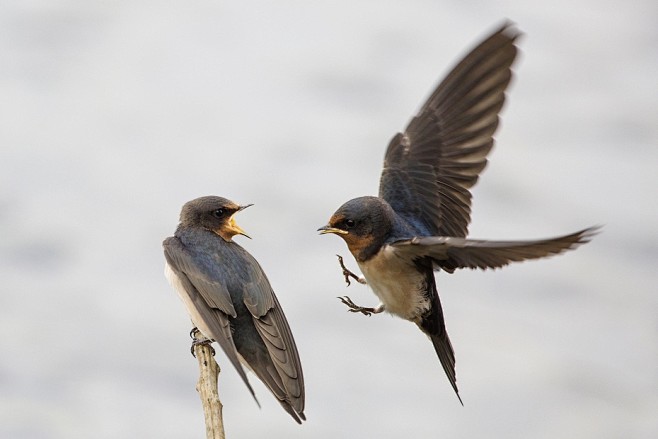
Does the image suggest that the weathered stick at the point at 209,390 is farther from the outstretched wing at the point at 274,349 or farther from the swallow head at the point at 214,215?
the swallow head at the point at 214,215

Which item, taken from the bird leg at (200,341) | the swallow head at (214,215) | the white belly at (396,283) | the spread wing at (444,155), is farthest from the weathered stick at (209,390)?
the spread wing at (444,155)

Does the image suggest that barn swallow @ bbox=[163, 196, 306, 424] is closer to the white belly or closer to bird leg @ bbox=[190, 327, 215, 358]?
bird leg @ bbox=[190, 327, 215, 358]

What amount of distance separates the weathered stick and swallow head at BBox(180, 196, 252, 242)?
41 cm

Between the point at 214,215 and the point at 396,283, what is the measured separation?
63cm

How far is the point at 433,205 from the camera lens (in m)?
3.88

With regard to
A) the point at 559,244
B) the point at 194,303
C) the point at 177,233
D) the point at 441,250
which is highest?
the point at 177,233

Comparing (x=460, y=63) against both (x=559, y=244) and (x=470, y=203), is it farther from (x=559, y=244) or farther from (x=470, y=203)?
(x=559, y=244)

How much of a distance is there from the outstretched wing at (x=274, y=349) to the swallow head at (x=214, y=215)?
0.18 m

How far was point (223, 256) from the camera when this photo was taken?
3.59m

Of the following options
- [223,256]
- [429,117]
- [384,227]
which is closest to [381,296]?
[384,227]

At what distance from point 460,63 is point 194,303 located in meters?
1.13

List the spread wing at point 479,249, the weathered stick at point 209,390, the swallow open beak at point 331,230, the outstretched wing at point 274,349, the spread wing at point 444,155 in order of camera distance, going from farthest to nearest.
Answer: the spread wing at point 444,155, the swallow open beak at point 331,230, the outstretched wing at point 274,349, the weathered stick at point 209,390, the spread wing at point 479,249

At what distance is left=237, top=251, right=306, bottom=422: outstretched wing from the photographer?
3.27m

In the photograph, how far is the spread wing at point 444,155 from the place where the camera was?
12.4 feet
